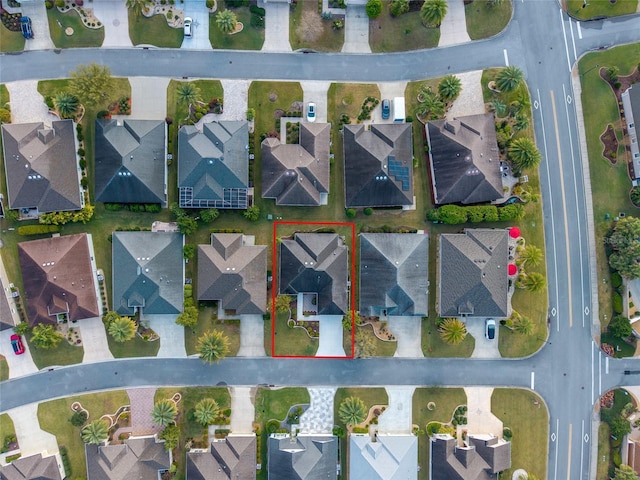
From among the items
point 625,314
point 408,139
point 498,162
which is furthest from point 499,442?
point 408,139

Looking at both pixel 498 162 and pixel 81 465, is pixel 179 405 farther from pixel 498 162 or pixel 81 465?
pixel 498 162

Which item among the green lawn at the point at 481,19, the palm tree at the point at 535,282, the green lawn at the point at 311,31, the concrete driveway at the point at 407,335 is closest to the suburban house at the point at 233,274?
the concrete driveway at the point at 407,335

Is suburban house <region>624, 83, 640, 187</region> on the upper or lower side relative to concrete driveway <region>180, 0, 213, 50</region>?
lower

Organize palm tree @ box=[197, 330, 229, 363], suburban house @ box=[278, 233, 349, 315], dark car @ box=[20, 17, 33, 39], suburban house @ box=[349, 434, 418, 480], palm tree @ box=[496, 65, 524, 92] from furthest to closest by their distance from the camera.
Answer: suburban house @ box=[349, 434, 418, 480] → dark car @ box=[20, 17, 33, 39] → palm tree @ box=[496, 65, 524, 92] → suburban house @ box=[278, 233, 349, 315] → palm tree @ box=[197, 330, 229, 363]

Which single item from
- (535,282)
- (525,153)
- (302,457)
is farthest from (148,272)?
(525,153)

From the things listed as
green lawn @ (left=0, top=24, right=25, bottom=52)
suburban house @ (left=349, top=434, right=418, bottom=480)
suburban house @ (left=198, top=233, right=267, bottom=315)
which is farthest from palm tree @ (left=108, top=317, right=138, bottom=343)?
green lawn @ (left=0, top=24, right=25, bottom=52)

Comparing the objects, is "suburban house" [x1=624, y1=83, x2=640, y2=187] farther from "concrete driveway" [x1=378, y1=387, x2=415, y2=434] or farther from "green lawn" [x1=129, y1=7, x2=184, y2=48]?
"green lawn" [x1=129, y1=7, x2=184, y2=48]
